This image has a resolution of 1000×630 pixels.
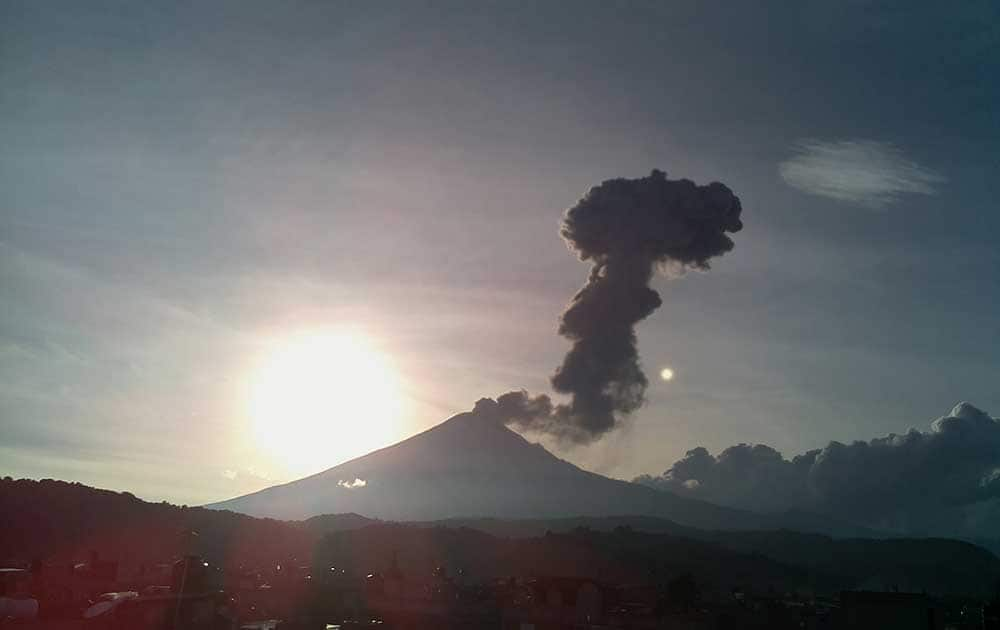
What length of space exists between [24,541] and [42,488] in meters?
26.3

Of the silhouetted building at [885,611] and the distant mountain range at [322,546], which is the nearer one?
the silhouetted building at [885,611]

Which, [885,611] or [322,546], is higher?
[322,546]

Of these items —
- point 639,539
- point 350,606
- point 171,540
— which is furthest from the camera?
point 639,539

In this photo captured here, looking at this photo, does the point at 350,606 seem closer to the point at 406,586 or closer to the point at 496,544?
the point at 406,586

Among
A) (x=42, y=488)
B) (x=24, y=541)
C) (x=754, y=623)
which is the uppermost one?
(x=42, y=488)

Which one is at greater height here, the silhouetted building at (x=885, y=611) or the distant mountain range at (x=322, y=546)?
the distant mountain range at (x=322, y=546)

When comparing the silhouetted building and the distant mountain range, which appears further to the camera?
the distant mountain range

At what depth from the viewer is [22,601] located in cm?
4878

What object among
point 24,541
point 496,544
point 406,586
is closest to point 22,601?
point 406,586

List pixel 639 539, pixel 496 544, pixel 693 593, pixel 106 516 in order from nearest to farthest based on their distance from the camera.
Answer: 1. pixel 693 593
2. pixel 106 516
3. pixel 496 544
4. pixel 639 539

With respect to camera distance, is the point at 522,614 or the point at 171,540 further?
the point at 171,540

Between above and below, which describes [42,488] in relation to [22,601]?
above

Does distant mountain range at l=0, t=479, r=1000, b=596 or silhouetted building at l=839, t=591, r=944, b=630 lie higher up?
distant mountain range at l=0, t=479, r=1000, b=596

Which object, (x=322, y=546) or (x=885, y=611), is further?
(x=322, y=546)
